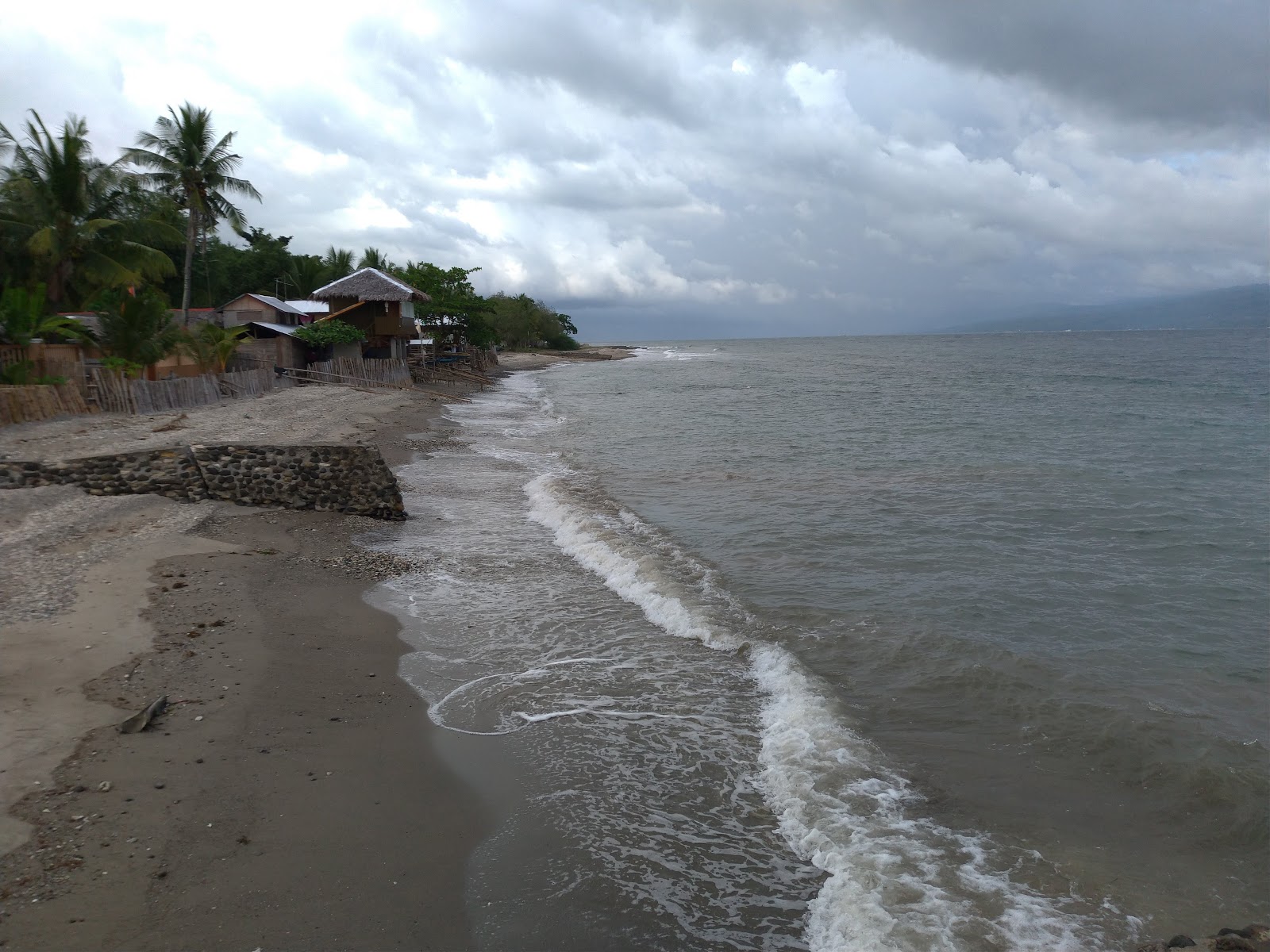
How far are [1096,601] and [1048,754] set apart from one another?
432 cm

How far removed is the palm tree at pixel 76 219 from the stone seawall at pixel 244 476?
21.1 m

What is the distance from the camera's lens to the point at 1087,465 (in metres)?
19.5

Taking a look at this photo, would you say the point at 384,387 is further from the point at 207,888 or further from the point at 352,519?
the point at 207,888

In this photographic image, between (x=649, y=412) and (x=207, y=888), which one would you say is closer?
(x=207, y=888)

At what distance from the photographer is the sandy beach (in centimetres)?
414

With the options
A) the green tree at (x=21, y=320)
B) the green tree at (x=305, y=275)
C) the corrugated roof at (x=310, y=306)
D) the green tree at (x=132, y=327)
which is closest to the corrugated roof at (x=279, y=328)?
the corrugated roof at (x=310, y=306)

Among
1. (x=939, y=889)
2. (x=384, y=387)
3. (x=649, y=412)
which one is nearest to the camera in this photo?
(x=939, y=889)

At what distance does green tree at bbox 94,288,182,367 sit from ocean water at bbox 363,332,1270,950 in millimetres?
13349

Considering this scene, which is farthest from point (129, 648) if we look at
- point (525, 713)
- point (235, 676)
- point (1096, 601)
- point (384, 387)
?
point (384, 387)

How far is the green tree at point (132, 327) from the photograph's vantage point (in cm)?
2414

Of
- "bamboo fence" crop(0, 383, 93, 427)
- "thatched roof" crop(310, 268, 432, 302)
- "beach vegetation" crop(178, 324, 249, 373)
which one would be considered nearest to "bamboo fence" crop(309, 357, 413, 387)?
"thatched roof" crop(310, 268, 432, 302)

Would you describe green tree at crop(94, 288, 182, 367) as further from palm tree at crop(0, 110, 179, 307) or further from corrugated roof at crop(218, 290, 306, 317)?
corrugated roof at crop(218, 290, 306, 317)

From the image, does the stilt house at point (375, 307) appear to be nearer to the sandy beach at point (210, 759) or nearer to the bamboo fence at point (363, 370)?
the bamboo fence at point (363, 370)

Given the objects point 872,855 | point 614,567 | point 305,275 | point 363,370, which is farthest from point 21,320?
point 305,275
